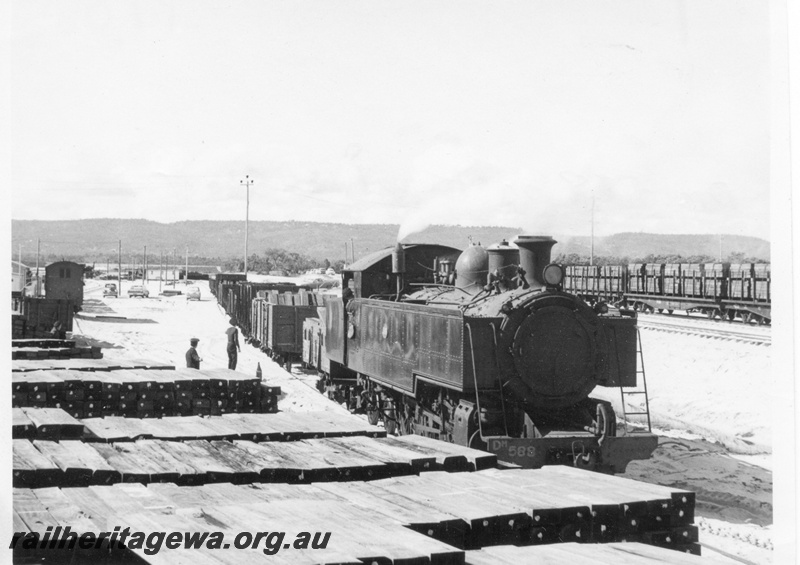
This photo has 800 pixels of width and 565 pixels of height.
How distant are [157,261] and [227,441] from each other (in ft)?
383

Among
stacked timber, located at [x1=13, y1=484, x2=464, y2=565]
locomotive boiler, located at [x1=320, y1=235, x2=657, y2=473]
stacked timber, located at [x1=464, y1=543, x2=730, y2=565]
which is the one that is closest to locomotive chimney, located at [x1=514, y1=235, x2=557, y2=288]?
locomotive boiler, located at [x1=320, y1=235, x2=657, y2=473]

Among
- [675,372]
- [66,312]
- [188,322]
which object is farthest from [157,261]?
[675,372]

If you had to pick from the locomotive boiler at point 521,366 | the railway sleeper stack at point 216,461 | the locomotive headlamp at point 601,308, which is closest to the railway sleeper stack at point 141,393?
the locomotive boiler at point 521,366

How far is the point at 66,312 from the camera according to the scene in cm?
2453

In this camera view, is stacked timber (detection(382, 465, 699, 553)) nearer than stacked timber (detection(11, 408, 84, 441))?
Yes

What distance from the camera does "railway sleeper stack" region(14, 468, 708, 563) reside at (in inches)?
146

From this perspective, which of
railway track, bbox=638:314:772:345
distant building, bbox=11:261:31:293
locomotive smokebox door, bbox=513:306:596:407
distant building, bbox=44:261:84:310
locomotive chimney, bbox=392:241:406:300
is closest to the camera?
locomotive smokebox door, bbox=513:306:596:407

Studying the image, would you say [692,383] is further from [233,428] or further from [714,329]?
[233,428]

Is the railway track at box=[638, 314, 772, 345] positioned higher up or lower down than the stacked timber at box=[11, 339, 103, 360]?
lower down

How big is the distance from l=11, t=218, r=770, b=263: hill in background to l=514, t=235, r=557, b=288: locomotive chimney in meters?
64.6

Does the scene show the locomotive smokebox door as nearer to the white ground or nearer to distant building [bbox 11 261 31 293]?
the white ground

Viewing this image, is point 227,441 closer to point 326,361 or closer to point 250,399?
point 250,399

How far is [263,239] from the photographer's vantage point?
430 feet

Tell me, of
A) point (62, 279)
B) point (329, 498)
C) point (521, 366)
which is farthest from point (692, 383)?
point (62, 279)
